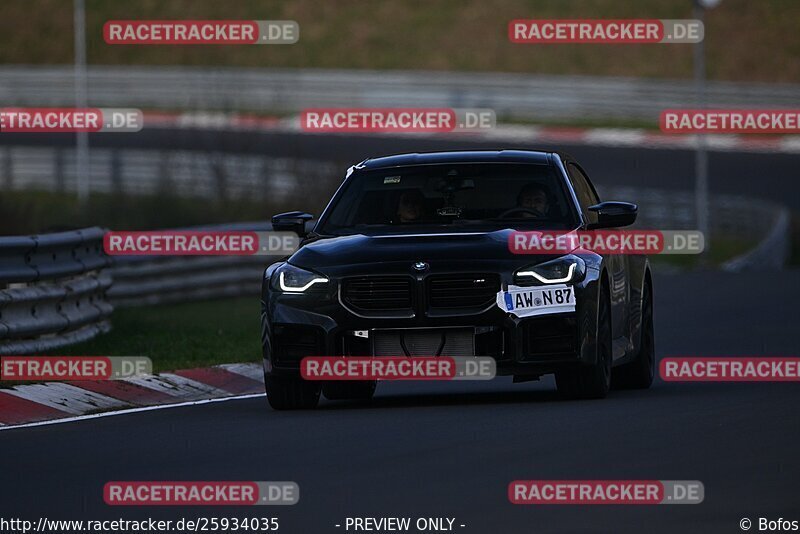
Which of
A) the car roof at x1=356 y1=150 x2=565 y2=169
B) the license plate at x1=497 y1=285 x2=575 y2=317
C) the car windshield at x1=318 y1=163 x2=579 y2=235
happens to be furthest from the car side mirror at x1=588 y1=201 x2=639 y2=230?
the license plate at x1=497 y1=285 x2=575 y2=317

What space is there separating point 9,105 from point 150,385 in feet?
132

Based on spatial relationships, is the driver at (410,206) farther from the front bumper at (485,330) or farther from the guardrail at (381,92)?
the guardrail at (381,92)

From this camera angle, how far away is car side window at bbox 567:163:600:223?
42.3ft

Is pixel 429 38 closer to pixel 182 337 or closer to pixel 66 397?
pixel 182 337

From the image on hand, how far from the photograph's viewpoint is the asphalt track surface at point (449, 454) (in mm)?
7859

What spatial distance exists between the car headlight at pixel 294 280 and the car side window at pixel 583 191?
188 cm

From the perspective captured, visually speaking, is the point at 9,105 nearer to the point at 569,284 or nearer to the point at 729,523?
the point at 569,284

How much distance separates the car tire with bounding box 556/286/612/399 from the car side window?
0.94 meters

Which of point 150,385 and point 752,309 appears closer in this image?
point 150,385

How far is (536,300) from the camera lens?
37.9 ft

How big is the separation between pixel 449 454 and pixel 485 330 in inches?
81.0

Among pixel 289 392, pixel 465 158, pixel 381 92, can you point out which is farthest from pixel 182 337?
pixel 381 92

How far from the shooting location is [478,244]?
11750 millimetres

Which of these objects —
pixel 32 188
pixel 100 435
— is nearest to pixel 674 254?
pixel 32 188
